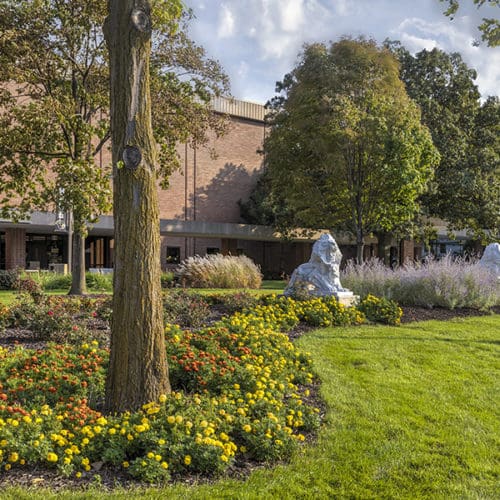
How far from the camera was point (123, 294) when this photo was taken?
488cm

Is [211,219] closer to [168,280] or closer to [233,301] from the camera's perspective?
[168,280]

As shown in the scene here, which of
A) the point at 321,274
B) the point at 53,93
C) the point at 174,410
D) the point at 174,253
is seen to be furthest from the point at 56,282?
the point at 174,410

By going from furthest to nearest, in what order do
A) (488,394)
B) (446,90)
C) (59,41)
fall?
(446,90)
(59,41)
(488,394)

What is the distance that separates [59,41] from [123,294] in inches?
479

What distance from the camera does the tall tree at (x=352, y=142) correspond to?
784 inches

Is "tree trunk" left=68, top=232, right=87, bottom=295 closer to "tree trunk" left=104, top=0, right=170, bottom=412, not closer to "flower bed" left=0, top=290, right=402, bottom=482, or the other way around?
"flower bed" left=0, top=290, right=402, bottom=482

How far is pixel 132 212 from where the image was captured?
4852mm

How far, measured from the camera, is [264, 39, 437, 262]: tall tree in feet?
65.3

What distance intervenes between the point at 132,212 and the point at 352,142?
649 inches

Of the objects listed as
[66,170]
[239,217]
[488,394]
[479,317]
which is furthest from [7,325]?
[239,217]

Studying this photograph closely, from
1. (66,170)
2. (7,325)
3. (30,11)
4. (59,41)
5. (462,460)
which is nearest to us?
(462,460)

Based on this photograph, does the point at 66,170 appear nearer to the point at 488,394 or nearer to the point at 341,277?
the point at 341,277

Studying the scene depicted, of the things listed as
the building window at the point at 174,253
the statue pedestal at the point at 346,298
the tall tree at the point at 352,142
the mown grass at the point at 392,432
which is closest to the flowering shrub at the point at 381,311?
the statue pedestal at the point at 346,298

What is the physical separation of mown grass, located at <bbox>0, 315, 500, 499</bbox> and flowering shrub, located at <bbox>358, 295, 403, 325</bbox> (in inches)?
84.6
